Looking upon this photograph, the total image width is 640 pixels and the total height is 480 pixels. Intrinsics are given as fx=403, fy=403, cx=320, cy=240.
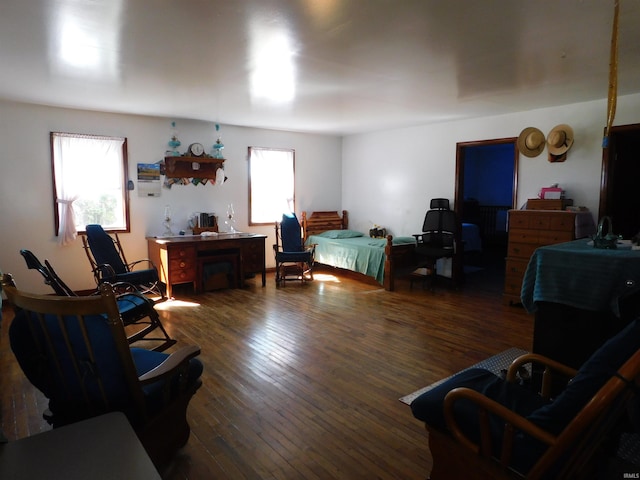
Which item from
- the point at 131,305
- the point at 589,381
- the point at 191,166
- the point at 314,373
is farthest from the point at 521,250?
the point at 191,166

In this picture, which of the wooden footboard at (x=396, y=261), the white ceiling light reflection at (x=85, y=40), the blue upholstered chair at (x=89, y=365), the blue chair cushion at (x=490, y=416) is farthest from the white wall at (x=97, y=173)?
the blue chair cushion at (x=490, y=416)

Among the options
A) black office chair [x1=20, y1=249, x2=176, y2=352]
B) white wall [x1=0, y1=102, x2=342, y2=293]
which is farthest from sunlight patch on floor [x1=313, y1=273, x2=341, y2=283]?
black office chair [x1=20, y1=249, x2=176, y2=352]

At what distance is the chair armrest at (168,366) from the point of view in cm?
181

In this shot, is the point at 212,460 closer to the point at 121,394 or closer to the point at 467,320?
the point at 121,394

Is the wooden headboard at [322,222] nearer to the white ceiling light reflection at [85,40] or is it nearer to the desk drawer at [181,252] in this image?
the desk drawer at [181,252]

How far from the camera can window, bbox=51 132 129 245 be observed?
5.28m

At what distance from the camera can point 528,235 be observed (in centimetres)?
493

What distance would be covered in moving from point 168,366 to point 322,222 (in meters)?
6.01

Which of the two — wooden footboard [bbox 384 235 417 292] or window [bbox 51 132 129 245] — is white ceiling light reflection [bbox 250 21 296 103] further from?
wooden footboard [bbox 384 235 417 292]

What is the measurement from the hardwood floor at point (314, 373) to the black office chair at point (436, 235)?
1.85ft

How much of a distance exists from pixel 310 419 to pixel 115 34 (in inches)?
114

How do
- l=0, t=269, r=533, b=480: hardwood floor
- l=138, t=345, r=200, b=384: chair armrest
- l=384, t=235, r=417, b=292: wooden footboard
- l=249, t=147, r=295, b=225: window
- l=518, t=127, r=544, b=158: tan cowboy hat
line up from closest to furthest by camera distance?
l=138, t=345, r=200, b=384: chair armrest, l=0, t=269, r=533, b=480: hardwood floor, l=518, t=127, r=544, b=158: tan cowboy hat, l=384, t=235, r=417, b=292: wooden footboard, l=249, t=147, r=295, b=225: window

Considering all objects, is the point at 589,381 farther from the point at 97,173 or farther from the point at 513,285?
the point at 97,173

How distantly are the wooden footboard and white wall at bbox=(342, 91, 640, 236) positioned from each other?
789mm
